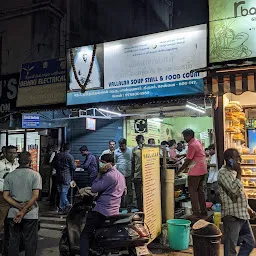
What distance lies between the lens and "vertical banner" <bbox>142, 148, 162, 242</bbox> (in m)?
6.29

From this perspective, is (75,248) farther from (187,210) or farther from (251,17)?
(251,17)

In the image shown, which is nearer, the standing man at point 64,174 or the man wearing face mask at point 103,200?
the man wearing face mask at point 103,200

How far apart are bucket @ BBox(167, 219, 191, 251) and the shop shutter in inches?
301

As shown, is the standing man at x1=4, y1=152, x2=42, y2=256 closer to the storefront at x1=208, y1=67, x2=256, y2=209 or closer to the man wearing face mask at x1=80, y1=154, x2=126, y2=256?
the man wearing face mask at x1=80, y1=154, x2=126, y2=256

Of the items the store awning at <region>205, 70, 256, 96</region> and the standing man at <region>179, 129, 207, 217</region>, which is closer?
the store awning at <region>205, 70, 256, 96</region>

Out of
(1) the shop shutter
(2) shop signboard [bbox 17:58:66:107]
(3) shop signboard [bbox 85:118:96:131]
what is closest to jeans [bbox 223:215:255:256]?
(2) shop signboard [bbox 17:58:66:107]

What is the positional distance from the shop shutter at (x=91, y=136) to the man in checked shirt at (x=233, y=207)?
9.45 meters

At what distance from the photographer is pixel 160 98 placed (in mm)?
8078

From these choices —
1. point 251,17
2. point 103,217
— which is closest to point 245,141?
point 251,17

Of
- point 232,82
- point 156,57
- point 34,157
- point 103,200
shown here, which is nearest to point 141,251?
point 103,200

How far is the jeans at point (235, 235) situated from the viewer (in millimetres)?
4828

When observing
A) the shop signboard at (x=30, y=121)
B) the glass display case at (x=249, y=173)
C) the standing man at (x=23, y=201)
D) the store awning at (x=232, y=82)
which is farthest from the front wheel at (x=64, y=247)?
the shop signboard at (x=30, y=121)

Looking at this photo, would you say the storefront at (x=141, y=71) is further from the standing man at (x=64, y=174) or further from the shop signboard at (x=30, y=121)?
the shop signboard at (x=30, y=121)

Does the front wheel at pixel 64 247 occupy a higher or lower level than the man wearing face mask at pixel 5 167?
lower
